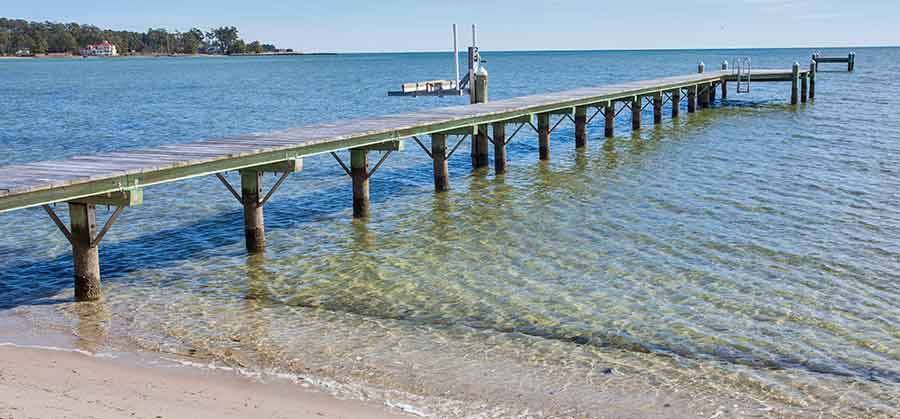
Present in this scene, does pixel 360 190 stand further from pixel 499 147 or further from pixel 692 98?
pixel 692 98

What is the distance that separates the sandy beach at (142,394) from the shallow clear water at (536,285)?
49cm

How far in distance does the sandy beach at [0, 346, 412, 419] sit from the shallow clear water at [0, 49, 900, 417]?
0.49 metres

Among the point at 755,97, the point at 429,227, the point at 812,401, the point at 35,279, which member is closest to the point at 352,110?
the point at 755,97

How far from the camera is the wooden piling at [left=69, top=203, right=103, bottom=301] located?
11188mm

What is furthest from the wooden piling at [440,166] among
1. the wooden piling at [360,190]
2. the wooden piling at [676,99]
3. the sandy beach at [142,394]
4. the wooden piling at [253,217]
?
the wooden piling at [676,99]

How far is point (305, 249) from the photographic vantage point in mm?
14500

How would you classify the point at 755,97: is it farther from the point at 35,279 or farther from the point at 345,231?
the point at 35,279

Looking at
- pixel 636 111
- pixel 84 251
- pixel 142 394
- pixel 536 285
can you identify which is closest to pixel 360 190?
pixel 536 285

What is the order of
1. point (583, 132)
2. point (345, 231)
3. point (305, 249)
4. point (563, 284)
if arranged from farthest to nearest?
point (583, 132), point (345, 231), point (305, 249), point (563, 284)

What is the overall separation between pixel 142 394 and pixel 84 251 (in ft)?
12.7

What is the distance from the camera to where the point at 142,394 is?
8.03 metres

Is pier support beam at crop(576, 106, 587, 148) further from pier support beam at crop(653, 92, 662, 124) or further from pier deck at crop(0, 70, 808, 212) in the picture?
pier support beam at crop(653, 92, 662, 124)

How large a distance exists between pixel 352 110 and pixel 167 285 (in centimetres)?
3506

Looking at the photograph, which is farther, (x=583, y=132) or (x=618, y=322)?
(x=583, y=132)
